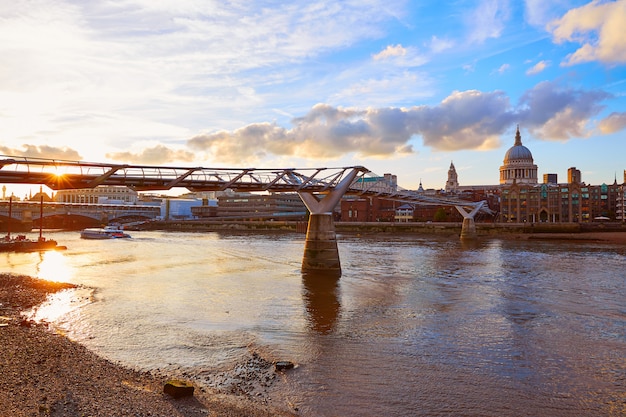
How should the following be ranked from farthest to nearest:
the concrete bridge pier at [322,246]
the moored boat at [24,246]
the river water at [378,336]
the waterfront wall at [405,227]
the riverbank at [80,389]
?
the waterfront wall at [405,227] → the moored boat at [24,246] → the concrete bridge pier at [322,246] → the river water at [378,336] → the riverbank at [80,389]

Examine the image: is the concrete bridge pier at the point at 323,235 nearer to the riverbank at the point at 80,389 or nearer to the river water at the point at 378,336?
the river water at the point at 378,336

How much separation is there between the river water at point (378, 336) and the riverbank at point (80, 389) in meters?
0.84

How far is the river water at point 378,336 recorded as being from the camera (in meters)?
11.9

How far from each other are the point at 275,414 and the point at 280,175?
2591cm

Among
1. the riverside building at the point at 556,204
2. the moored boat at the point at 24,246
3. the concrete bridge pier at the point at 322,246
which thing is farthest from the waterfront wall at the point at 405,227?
the concrete bridge pier at the point at 322,246

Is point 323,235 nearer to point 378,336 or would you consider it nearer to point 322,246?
point 322,246

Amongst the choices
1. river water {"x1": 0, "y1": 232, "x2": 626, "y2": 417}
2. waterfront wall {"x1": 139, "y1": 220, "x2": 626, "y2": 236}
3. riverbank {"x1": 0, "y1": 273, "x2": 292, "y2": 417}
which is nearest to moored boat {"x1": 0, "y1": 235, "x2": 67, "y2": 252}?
river water {"x1": 0, "y1": 232, "x2": 626, "y2": 417}

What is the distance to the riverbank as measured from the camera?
976 cm

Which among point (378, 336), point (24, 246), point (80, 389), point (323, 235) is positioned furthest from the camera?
point (24, 246)

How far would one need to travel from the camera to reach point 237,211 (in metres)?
178

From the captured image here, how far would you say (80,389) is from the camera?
10.9 metres

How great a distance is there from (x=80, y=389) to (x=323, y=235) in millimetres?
25764

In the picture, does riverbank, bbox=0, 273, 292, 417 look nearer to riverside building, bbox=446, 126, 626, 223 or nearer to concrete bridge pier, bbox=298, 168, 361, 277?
concrete bridge pier, bbox=298, 168, 361, 277

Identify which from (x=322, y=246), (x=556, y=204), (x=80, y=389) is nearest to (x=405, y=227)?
(x=556, y=204)
